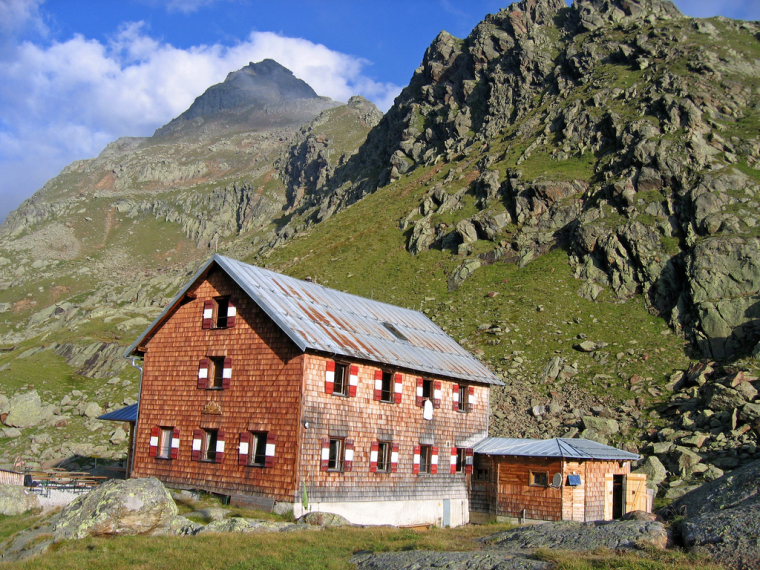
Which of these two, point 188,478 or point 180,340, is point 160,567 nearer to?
point 188,478

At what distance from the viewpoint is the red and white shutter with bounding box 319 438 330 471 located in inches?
1024

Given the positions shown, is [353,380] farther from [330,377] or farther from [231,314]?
[231,314]

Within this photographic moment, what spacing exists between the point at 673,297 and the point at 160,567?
5382 centimetres

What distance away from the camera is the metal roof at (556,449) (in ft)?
100

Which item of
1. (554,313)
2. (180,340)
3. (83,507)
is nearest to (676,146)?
(554,313)

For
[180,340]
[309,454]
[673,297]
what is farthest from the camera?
[673,297]

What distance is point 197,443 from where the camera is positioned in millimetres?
28203

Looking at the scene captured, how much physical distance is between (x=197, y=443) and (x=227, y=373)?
11.3ft

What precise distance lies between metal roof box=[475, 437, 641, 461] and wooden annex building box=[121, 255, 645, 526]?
4.9 inches

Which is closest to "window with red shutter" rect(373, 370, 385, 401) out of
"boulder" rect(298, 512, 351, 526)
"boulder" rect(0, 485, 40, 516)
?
"boulder" rect(298, 512, 351, 526)

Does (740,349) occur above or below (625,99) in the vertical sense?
below

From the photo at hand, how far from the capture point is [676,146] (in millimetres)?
70562

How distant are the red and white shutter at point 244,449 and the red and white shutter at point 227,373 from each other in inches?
100

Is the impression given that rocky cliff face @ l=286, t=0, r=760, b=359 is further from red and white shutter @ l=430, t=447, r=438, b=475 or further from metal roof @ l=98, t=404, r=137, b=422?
metal roof @ l=98, t=404, r=137, b=422
